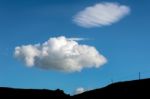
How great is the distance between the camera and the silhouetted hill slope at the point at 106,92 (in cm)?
2897

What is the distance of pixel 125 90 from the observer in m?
30.2

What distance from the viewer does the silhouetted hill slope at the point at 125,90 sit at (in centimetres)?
2875

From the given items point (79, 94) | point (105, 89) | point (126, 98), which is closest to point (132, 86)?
point (126, 98)

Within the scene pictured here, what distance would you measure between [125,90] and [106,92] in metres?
2.22

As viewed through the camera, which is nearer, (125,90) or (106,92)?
(125,90)

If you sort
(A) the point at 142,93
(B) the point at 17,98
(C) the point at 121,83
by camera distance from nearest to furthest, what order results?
1. (A) the point at 142,93
2. (C) the point at 121,83
3. (B) the point at 17,98

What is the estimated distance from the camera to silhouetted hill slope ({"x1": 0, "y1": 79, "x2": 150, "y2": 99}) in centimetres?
2897

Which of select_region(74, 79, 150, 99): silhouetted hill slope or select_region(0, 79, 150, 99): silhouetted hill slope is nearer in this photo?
select_region(74, 79, 150, 99): silhouetted hill slope

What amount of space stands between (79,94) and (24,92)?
5778 mm

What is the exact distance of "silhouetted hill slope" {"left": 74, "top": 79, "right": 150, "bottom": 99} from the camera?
2875 cm

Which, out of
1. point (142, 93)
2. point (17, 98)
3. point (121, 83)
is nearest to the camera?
point (142, 93)

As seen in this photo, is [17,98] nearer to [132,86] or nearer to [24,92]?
[24,92]

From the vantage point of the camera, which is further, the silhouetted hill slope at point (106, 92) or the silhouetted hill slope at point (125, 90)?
the silhouetted hill slope at point (106, 92)

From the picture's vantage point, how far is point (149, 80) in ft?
94.2
